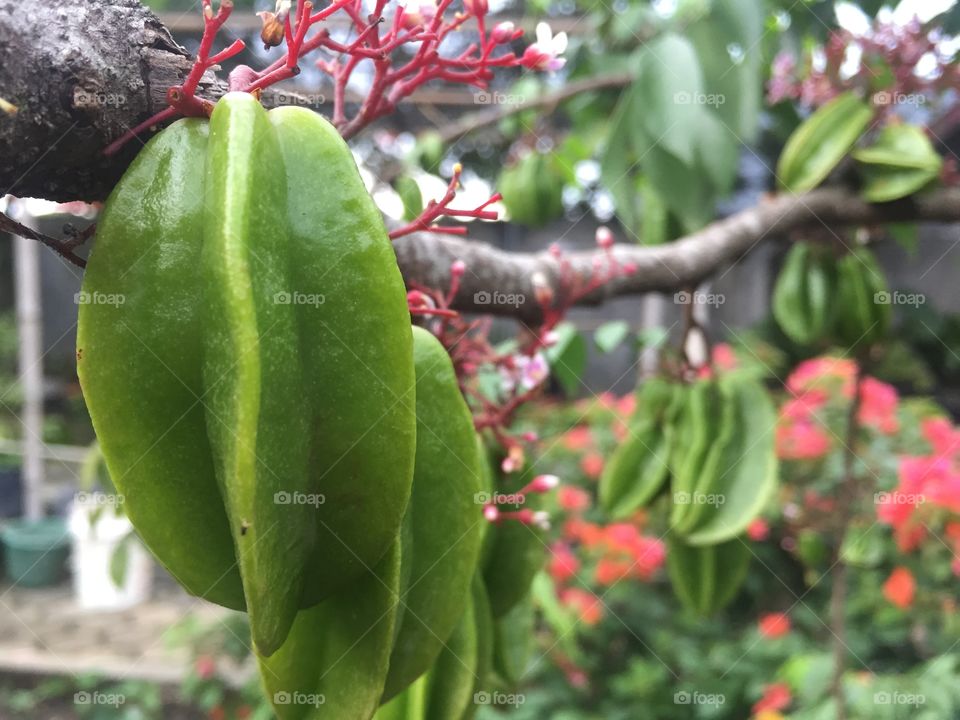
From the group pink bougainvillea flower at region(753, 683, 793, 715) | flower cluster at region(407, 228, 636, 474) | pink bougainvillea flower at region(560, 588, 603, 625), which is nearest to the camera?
flower cluster at region(407, 228, 636, 474)

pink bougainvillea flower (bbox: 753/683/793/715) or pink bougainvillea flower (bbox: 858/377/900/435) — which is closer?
pink bougainvillea flower (bbox: 753/683/793/715)

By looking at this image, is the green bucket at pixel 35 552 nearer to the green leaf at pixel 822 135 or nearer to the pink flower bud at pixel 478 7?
the green leaf at pixel 822 135

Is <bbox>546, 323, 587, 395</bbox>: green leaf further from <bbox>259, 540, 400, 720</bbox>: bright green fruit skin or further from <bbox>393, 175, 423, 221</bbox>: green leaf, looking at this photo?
<bbox>259, 540, 400, 720</bbox>: bright green fruit skin

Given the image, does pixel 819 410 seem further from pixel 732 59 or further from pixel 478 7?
pixel 478 7

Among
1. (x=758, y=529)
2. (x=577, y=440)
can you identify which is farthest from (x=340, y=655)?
(x=577, y=440)

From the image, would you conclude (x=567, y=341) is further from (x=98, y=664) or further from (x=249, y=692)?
(x=98, y=664)

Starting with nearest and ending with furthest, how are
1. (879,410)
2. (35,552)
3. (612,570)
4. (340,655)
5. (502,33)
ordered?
(340,655) → (502,33) → (612,570) → (879,410) → (35,552)

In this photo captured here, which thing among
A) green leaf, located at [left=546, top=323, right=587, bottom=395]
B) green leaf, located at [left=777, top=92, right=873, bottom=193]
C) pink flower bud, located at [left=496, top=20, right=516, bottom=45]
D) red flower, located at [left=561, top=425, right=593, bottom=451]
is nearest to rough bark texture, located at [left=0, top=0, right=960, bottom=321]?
pink flower bud, located at [left=496, top=20, right=516, bottom=45]
